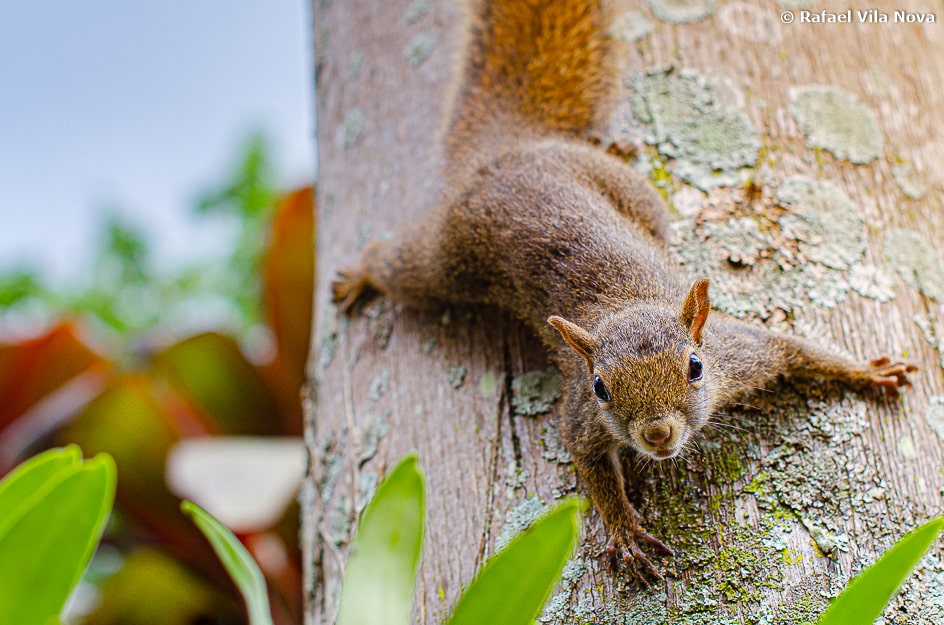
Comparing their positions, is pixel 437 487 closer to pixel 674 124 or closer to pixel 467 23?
pixel 674 124

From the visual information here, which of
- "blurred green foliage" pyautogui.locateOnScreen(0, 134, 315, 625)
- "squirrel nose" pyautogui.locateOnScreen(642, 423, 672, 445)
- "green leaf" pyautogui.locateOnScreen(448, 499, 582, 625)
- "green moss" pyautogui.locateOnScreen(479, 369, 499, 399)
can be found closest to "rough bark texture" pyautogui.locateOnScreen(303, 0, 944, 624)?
"green moss" pyautogui.locateOnScreen(479, 369, 499, 399)

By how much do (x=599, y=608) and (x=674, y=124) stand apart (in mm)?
1116

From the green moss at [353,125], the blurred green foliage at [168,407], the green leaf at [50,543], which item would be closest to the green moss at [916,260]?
the green moss at [353,125]

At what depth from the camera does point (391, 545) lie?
35.8 inches

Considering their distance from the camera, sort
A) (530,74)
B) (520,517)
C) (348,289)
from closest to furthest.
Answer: (520,517), (348,289), (530,74)

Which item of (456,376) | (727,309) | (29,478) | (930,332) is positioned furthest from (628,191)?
(29,478)

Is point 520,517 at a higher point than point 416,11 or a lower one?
lower

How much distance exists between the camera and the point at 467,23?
221 cm

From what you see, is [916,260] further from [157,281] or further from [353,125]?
[157,281]

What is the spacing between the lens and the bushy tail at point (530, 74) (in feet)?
6.72

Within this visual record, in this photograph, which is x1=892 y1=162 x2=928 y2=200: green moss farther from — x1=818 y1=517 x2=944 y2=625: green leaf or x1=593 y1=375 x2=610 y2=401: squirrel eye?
x1=818 y1=517 x2=944 y2=625: green leaf

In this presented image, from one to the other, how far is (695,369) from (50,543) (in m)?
1.12

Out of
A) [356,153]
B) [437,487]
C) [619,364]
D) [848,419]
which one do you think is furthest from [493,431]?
[356,153]

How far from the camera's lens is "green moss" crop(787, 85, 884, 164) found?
5.82ft
